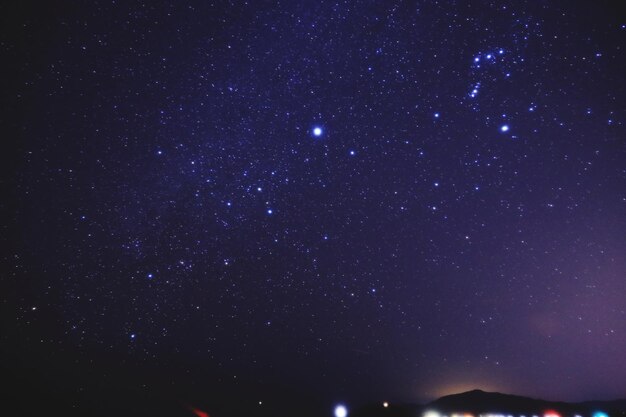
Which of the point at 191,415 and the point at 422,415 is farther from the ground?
the point at 422,415

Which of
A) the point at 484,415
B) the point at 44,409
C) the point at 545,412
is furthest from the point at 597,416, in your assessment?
the point at 44,409

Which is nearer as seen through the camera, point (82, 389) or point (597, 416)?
point (597, 416)

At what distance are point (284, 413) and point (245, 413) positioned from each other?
196 inches

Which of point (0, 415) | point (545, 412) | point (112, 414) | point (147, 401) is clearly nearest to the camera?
point (545, 412)

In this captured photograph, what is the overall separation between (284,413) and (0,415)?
94.5ft

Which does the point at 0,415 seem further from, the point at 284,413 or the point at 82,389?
the point at 284,413

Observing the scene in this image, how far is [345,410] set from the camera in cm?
717

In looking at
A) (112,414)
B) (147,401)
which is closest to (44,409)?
(112,414)

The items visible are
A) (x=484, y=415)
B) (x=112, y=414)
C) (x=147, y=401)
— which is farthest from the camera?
(x=147, y=401)

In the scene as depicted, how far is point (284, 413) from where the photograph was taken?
38.1 meters

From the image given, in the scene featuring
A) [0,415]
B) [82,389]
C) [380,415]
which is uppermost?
[380,415]

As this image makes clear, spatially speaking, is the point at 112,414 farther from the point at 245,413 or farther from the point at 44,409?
the point at 245,413

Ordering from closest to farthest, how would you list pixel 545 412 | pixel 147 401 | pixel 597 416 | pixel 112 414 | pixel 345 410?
1. pixel 345 410
2. pixel 597 416
3. pixel 545 412
4. pixel 112 414
5. pixel 147 401

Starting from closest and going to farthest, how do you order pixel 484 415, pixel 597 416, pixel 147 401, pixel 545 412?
pixel 597 416 < pixel 484 415 < pixel 545 412 < pixel 147 401
